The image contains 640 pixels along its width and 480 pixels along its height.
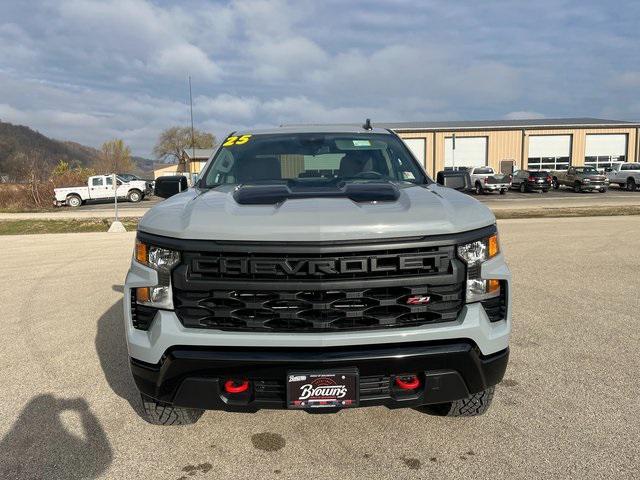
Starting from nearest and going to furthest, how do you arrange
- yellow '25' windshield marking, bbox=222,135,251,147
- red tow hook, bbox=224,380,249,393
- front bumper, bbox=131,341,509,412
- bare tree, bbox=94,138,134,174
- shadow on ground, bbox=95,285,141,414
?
front bumper, bbox=131,341,509,412
red tow hook, bbox=224,380,249,393
shadow on ground, bbox=95,285,141,414
yellow '25' windshield marking, bbox=222,135,251,147
bare tree, bbox=94,138,134,174

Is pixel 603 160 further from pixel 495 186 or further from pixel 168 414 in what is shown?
pixel 168 414

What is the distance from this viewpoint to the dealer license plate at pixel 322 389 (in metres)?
2.41

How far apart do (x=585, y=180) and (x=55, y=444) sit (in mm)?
35785

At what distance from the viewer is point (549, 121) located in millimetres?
49406

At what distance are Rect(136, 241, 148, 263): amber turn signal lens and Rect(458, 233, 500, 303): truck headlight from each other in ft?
5.23

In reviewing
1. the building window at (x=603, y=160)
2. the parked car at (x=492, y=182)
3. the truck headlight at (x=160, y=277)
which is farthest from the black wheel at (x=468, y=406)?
the building window at (x=603, y=160)

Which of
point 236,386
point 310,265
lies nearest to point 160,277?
point 236,386

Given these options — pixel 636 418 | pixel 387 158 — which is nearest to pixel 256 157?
pixel 387 158

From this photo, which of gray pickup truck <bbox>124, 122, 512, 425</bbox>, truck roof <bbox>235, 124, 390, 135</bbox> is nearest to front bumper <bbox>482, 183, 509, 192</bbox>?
truck roof <bbox>235, 124, 390, 135</bbox>

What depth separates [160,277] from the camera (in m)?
2.54

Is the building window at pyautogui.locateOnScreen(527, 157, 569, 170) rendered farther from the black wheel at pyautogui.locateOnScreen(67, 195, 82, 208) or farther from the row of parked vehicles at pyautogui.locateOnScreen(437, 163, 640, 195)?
the black wheel at pyautogui.locateOnScreen(67, 195, 82, 208)

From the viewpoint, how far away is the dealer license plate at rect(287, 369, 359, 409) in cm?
241

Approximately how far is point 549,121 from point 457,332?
53029 mm

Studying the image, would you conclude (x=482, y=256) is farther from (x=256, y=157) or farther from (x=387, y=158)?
(x=256, y=157)
